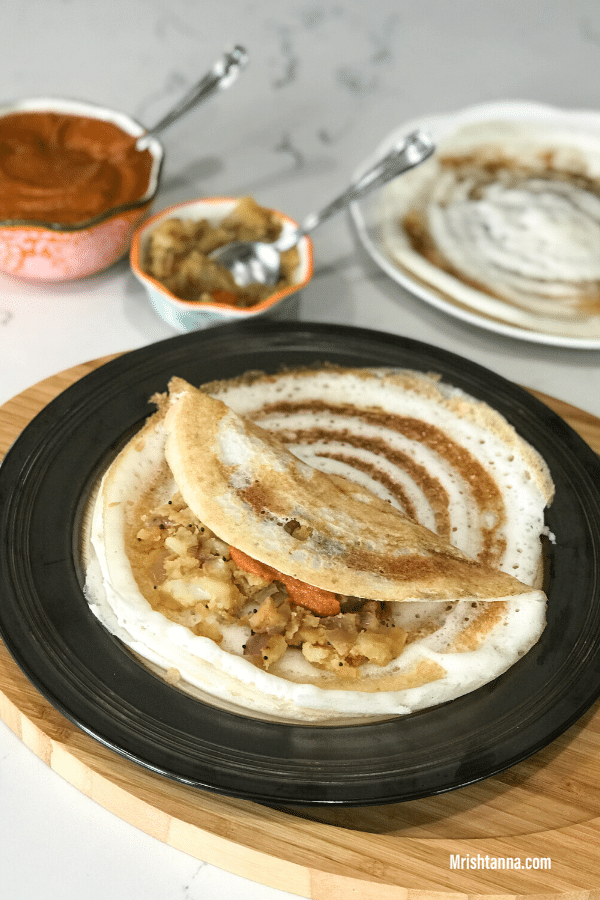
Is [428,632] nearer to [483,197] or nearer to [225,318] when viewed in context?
[225,318]

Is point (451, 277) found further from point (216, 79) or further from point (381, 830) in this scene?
point (381, 830)

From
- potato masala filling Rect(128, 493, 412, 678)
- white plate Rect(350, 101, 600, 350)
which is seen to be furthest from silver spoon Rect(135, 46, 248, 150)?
potato masala filling Rect(128, 493, 412, 678)

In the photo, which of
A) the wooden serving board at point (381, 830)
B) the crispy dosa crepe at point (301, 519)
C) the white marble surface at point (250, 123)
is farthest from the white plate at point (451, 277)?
the wooden serving board at point (381, 830)

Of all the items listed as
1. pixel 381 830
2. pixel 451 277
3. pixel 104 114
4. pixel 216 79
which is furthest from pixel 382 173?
pixel 381 830

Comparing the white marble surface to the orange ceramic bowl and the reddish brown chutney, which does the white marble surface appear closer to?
the orange ceramic bowl

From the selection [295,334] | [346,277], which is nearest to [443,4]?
[346,277]

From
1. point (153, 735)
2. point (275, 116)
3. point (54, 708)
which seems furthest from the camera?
point (275, 116)
